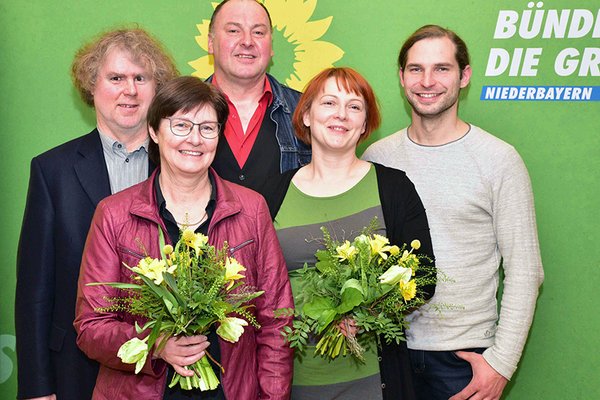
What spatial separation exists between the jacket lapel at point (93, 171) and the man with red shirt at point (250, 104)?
0.55 metres

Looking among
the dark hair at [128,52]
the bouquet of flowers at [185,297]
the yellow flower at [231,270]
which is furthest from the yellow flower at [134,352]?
the dark hair at [128,52]

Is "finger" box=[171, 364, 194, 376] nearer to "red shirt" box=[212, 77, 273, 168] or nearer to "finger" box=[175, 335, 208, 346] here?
"finger" box=[175, 335, 208, 346]

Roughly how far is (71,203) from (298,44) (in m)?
1.72

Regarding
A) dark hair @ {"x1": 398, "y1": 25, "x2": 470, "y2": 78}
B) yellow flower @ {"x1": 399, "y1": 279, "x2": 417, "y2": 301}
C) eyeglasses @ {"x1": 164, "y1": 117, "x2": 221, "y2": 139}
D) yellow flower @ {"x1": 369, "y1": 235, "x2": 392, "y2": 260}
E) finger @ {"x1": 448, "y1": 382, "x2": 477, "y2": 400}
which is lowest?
finger @ {"x1": 448, "y1": 382, "x2": 477, "y2": 400}

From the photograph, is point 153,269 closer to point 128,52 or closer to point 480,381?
point 128,52

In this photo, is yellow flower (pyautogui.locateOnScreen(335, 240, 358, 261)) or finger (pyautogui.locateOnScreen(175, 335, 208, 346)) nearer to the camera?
finger (pyautogui.locateOnScreen(175, 335, 208, 346))

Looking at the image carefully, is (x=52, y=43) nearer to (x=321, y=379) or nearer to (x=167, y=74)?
(x=167, y=74)

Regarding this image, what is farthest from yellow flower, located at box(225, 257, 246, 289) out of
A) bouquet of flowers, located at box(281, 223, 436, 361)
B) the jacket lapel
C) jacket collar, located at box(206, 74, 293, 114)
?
jacket collar, located at box(206, 74, 293, 114)

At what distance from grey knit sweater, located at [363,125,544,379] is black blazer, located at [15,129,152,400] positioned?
1.44 m

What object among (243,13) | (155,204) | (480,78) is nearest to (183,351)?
(155,204)

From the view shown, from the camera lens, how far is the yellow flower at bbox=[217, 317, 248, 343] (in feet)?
7.35

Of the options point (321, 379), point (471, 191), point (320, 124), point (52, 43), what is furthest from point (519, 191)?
point (52, 43)

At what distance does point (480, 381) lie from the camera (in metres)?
2.93

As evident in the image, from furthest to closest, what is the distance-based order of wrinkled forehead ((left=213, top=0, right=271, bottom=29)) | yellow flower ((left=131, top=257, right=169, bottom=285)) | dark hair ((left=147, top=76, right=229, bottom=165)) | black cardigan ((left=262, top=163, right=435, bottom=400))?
wrinkled forehead ((left=213, top=0, right=271, bottom=29)) → black cardigan ((left=262, top=163, right=435, bottom=400)) → dark hair ((left=147, top=76, right=229, bottom=165)) → yellow flower ((left=131, top=257, right=169, bottom=285))
